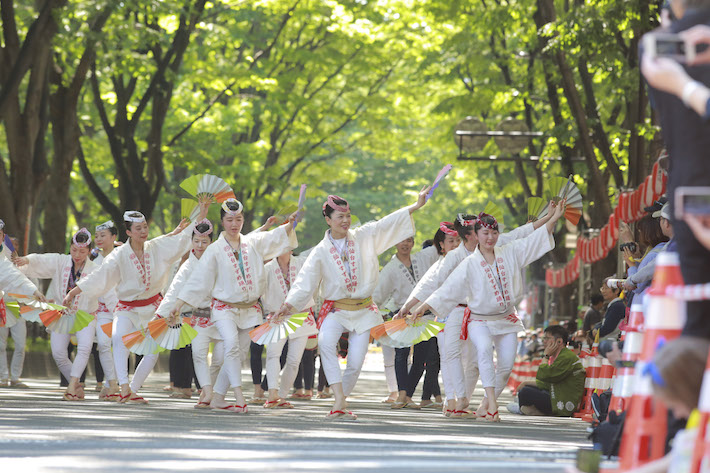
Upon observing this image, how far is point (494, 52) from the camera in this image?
23.4 meters

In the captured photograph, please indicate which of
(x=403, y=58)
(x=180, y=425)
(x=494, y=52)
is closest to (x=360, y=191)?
(x=403, y=58)

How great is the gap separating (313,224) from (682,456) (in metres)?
47.0

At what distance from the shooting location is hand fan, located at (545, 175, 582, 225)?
479 inches

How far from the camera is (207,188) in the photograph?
13.4 m

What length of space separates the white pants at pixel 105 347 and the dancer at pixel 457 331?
3.53m

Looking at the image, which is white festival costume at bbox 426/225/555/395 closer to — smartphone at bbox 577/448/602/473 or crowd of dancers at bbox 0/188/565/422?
crowd of dancers at bbox 0/188/565/422

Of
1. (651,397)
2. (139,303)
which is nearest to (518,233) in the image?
(139,303)

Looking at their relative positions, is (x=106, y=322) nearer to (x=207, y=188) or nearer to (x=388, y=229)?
(x=207, y=188)

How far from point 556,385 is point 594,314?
9.57 feet

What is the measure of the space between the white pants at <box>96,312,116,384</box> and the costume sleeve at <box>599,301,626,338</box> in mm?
5359

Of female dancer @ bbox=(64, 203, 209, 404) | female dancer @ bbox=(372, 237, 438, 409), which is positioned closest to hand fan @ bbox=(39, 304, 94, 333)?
female dancer @ bbox=(64, 203, 209, 404)

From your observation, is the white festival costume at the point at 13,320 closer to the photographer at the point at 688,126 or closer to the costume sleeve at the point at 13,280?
the costume sleeve at the point at 13,280

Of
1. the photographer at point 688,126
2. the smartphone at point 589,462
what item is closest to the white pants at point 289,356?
the smartphone at point 589,462

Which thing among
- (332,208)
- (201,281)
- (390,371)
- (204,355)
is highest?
(332,208)
